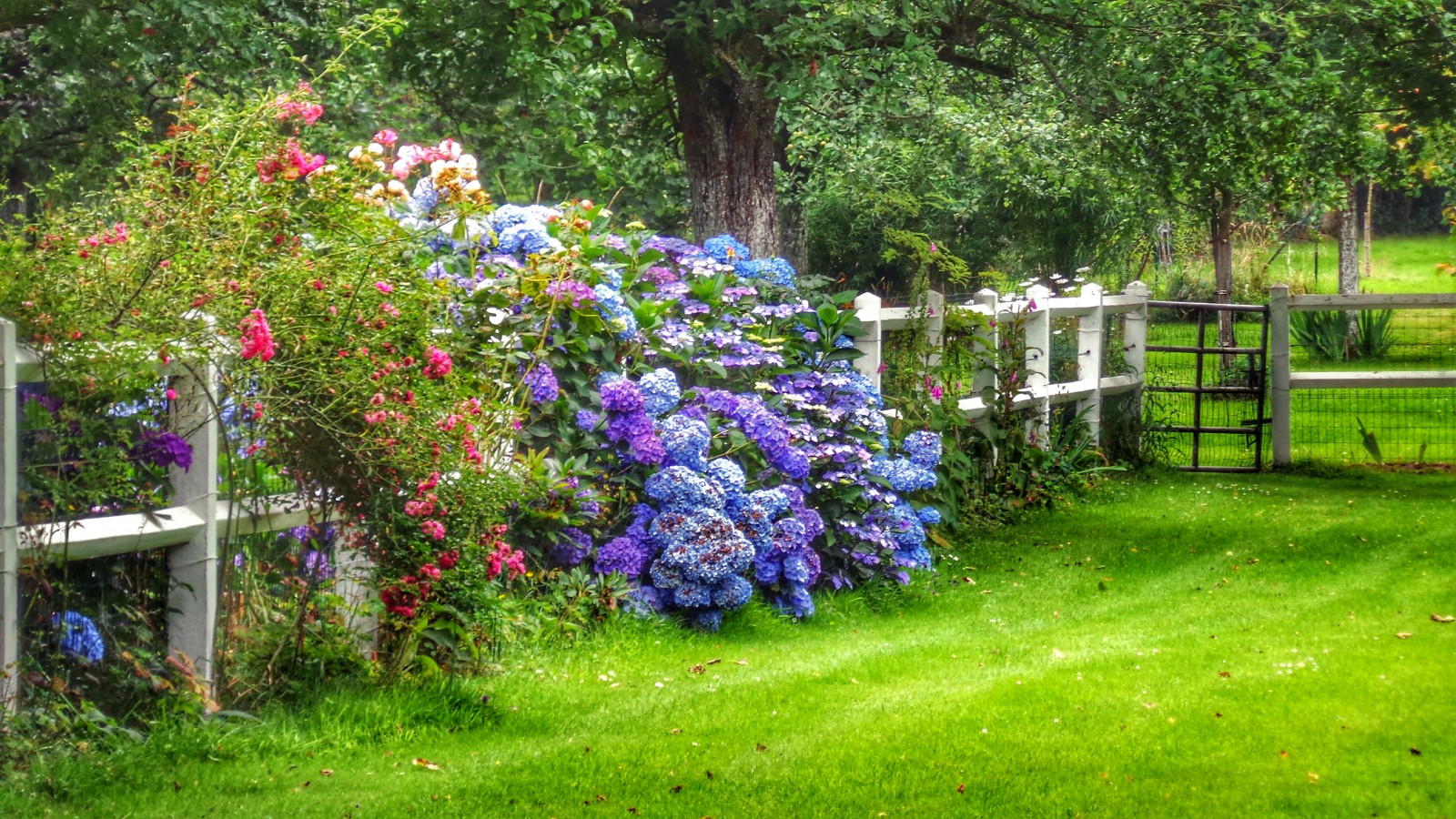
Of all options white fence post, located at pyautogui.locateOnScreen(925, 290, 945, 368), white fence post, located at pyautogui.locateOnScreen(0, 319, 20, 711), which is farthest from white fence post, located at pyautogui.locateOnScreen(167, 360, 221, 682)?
white fence post, located at pyautogui.locateOnScreen(925, 290, 945, 368)

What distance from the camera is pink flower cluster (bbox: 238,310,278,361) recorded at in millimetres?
3668

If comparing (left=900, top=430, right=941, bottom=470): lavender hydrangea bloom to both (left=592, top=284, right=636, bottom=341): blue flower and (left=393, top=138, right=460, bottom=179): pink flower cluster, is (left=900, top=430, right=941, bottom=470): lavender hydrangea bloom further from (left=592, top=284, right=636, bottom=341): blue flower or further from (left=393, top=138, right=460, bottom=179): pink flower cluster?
(left=393, top=138, right=460, bottom=179): pink flower cluster

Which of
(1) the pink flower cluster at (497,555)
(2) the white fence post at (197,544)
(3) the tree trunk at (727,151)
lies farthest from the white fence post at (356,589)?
(3) the tree trunk at (727,151)

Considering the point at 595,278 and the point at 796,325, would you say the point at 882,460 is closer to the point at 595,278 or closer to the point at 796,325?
the point at 796,325

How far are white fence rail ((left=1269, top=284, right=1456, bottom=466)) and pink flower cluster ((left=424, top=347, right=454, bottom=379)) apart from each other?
27.7 ft

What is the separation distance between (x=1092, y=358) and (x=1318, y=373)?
192 centimetres

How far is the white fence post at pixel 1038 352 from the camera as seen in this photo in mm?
9797

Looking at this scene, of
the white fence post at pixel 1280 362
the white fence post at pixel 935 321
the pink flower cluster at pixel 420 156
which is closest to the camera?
the pink flower cluster at pixel 420 156

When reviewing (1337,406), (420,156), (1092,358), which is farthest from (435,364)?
(1337,406)

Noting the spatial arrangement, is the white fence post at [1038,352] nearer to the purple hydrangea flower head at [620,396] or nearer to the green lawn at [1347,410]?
the green lawn at [1347,410]

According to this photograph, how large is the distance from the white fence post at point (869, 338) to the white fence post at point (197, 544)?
440cm

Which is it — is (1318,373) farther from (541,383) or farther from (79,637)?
(79,637)

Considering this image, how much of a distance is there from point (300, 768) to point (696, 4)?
241 inches

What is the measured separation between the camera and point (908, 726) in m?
4.47
